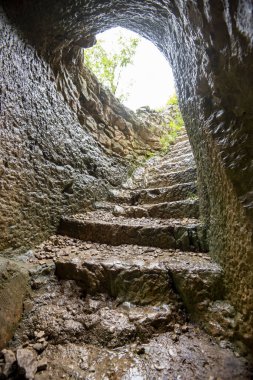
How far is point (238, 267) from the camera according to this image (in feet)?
4.42

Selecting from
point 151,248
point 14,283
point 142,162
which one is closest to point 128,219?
point 151,248

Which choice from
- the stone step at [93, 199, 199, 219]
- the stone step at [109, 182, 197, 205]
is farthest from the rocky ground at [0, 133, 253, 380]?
the stone step at [109, 182, 197, 205]

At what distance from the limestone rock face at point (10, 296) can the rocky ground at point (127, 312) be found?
0.22 feet

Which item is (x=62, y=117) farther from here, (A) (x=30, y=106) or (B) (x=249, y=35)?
(B) (x=249, y=35)

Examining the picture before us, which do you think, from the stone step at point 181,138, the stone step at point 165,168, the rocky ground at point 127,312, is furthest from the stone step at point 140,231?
the stone step at point 181,138

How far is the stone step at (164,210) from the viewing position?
261 cm

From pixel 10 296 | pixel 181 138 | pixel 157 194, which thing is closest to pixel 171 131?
pixel 181 138

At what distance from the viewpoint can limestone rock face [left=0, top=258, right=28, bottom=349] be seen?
4.68 ft

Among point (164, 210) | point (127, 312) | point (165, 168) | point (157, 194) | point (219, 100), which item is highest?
point (219, 100)

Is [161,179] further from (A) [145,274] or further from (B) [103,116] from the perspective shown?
(A) [145,274]

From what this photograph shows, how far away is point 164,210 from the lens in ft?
9.20

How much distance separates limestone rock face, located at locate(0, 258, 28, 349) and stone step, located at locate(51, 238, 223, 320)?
340 mm

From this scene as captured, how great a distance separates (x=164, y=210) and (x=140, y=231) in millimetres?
601

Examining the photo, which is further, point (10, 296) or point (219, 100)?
point (10, 296)
